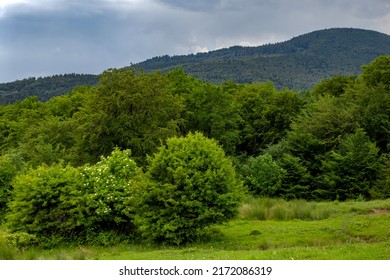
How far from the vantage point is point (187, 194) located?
69.9ft

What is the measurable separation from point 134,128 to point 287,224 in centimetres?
1701

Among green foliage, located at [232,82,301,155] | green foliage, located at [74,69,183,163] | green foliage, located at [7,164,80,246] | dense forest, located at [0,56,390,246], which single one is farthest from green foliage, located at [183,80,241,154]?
green foliage, located at [7,164,80,246]

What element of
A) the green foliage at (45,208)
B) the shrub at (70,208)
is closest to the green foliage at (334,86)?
the shrub at (70,208)

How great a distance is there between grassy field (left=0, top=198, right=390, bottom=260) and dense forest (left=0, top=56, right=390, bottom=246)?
4.77ft

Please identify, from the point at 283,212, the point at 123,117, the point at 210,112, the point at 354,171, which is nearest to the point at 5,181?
the point at 123,117

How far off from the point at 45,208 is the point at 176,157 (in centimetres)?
756

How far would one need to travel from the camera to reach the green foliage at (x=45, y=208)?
23.3 m

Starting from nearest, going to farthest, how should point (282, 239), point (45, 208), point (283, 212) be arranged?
point (282, 239)
point (45, 208)
point (283, 212)

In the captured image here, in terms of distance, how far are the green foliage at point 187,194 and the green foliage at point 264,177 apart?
19.1 m

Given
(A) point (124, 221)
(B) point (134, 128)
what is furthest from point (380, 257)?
(B) point (134, 128)

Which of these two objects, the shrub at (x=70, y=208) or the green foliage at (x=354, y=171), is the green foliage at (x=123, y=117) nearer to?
the shrub at (x=70, y=208)

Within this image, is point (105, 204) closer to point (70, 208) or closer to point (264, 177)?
point (70, 208)

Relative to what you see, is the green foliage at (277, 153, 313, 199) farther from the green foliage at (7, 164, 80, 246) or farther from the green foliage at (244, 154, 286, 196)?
the green foliage at (7, 164, 80, 246)

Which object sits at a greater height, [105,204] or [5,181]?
[5,181]
